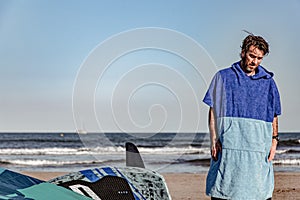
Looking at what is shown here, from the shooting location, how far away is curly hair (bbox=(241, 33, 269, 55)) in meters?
2.73

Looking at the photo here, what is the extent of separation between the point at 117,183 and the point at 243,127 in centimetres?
94

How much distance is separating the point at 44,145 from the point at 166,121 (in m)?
15.7

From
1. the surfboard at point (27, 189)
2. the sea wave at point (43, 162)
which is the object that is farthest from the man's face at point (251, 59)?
the sea wave at point (43, 162)

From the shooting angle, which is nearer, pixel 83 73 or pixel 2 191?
pixel 2 191

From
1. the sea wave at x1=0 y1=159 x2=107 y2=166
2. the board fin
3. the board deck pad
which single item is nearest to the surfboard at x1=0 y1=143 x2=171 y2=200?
the board deck pad

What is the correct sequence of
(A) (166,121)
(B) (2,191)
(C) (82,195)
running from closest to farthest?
(B) (2,191)
(C) (82,195)
(A) (166,121)

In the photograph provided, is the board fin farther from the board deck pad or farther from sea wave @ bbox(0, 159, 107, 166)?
sea wave @ bbox(0, 159, 107, 166)

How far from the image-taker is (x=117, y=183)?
6.85ft

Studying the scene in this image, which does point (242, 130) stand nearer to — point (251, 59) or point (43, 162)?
point (251, 59)

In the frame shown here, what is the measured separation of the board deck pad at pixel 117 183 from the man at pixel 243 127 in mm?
692

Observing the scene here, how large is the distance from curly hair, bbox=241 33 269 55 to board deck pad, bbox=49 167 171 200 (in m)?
0.87

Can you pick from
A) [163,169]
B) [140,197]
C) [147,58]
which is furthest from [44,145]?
[140,197]

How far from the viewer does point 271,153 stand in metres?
2.85

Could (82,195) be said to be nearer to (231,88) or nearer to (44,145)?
(231,88)
